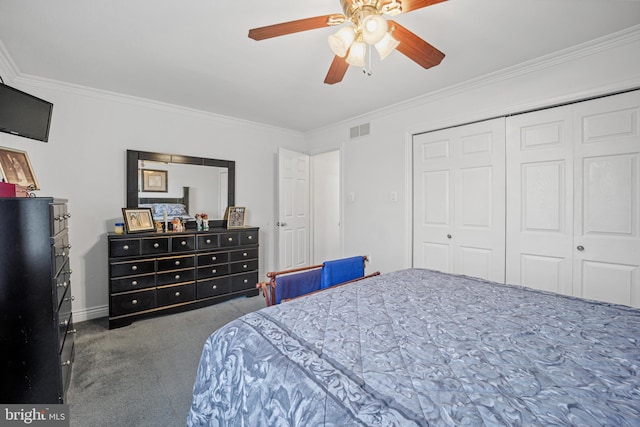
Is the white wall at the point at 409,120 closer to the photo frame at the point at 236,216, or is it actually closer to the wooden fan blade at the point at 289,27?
the photo frame at the point at 236,216

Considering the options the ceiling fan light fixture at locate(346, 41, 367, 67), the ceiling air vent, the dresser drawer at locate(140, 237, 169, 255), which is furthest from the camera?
the ceiling air vent

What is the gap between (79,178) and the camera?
291cm

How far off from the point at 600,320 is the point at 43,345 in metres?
2.84

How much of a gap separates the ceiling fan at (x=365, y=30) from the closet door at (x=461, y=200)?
1399 millimetres

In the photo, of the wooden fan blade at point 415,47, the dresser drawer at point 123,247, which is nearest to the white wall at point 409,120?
the wooden fan blade at point 415,47

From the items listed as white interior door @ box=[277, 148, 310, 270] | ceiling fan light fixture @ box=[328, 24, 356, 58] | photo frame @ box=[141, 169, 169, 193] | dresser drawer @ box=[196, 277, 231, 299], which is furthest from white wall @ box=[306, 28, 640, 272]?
photo frame @ box=[141, 169, 169, 193]

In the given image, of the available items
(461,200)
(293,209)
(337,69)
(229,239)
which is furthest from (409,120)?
(229,239)

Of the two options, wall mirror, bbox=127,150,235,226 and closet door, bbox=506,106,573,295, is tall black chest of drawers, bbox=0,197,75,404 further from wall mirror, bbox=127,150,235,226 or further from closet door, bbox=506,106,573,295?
closet door, bbox=506,106,573,295

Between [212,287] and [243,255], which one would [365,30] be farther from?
[212,287]

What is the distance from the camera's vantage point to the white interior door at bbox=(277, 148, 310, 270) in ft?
13.5

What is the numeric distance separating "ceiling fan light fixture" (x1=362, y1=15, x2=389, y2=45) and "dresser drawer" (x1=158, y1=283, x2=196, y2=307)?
3.05m

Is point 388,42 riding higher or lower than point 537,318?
higher

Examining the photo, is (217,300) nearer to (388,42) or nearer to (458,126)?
(388,42)

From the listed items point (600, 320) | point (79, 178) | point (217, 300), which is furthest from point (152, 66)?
point (600, 320)
